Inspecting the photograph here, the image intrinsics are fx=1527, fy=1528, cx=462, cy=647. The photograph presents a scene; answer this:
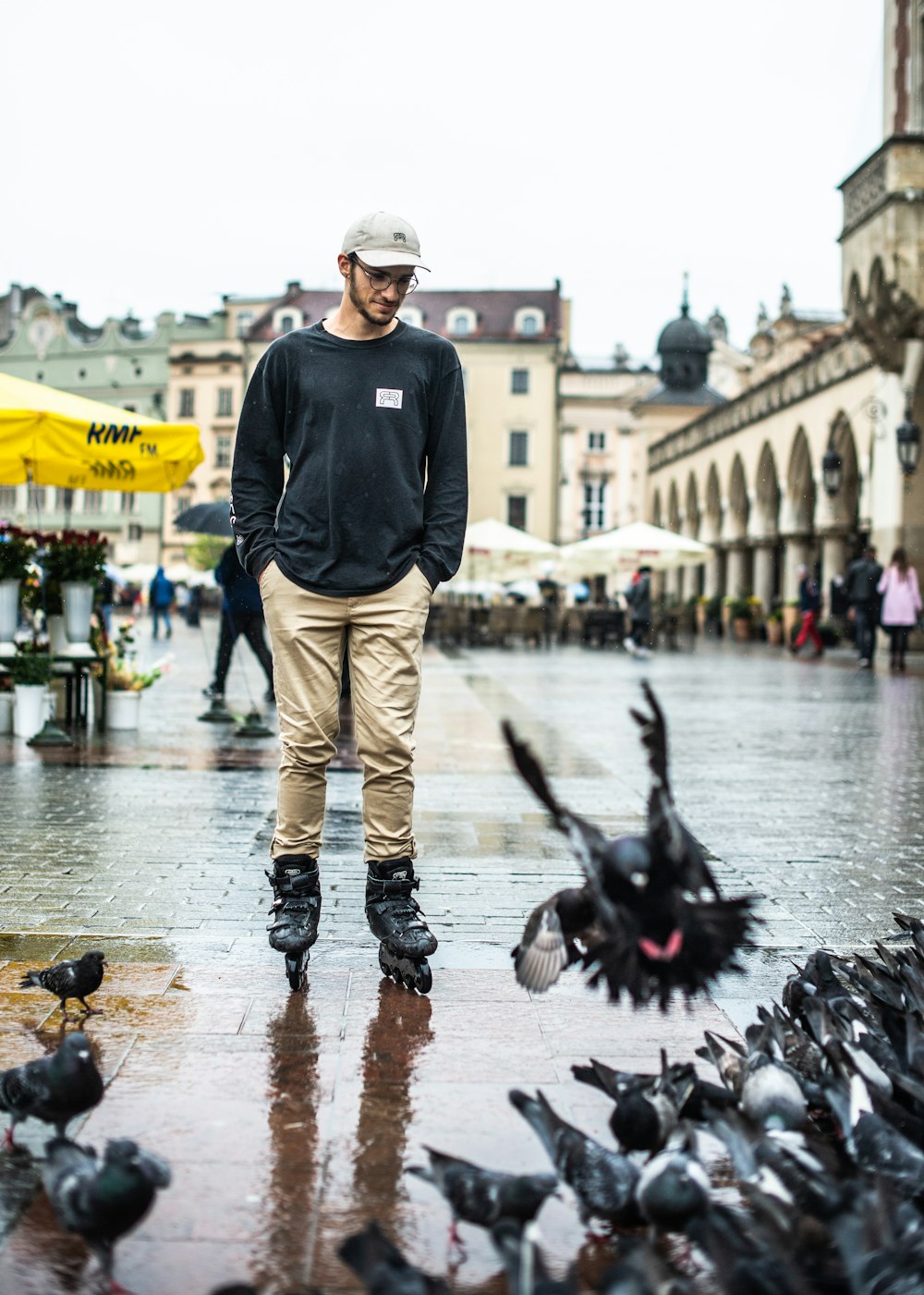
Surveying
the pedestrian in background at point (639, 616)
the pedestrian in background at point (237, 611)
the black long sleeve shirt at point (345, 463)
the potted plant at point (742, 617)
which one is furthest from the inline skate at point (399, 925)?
the potted plant at point (742, 617)

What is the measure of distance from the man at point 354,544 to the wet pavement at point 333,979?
1.23ft

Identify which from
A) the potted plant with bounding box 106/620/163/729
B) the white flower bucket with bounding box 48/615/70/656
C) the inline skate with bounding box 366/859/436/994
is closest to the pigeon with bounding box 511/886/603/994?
the inline skate with bounding box 366/859/436/994

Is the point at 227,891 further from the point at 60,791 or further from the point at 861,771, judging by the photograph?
the point at 861,771

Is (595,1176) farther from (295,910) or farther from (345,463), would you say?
(345,463)

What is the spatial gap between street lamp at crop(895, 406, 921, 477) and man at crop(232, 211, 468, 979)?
2287cm

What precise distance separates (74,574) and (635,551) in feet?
77.1

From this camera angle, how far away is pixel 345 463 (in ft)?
14.6

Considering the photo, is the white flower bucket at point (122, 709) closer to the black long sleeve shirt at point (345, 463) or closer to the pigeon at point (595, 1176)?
the black long sleeve shirt at point (345, 463)

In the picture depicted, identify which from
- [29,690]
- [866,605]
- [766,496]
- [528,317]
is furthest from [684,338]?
[29,690]

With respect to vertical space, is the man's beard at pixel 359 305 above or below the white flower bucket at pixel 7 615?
above

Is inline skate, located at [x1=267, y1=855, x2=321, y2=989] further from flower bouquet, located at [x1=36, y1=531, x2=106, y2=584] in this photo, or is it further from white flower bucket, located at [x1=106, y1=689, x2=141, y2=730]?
white flower bucket, located at [x1=106, y1=689, x2=141, y2=730]

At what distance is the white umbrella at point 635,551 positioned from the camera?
111ft

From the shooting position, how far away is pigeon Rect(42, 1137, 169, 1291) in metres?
2.54

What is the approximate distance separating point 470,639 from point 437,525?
3013cm
